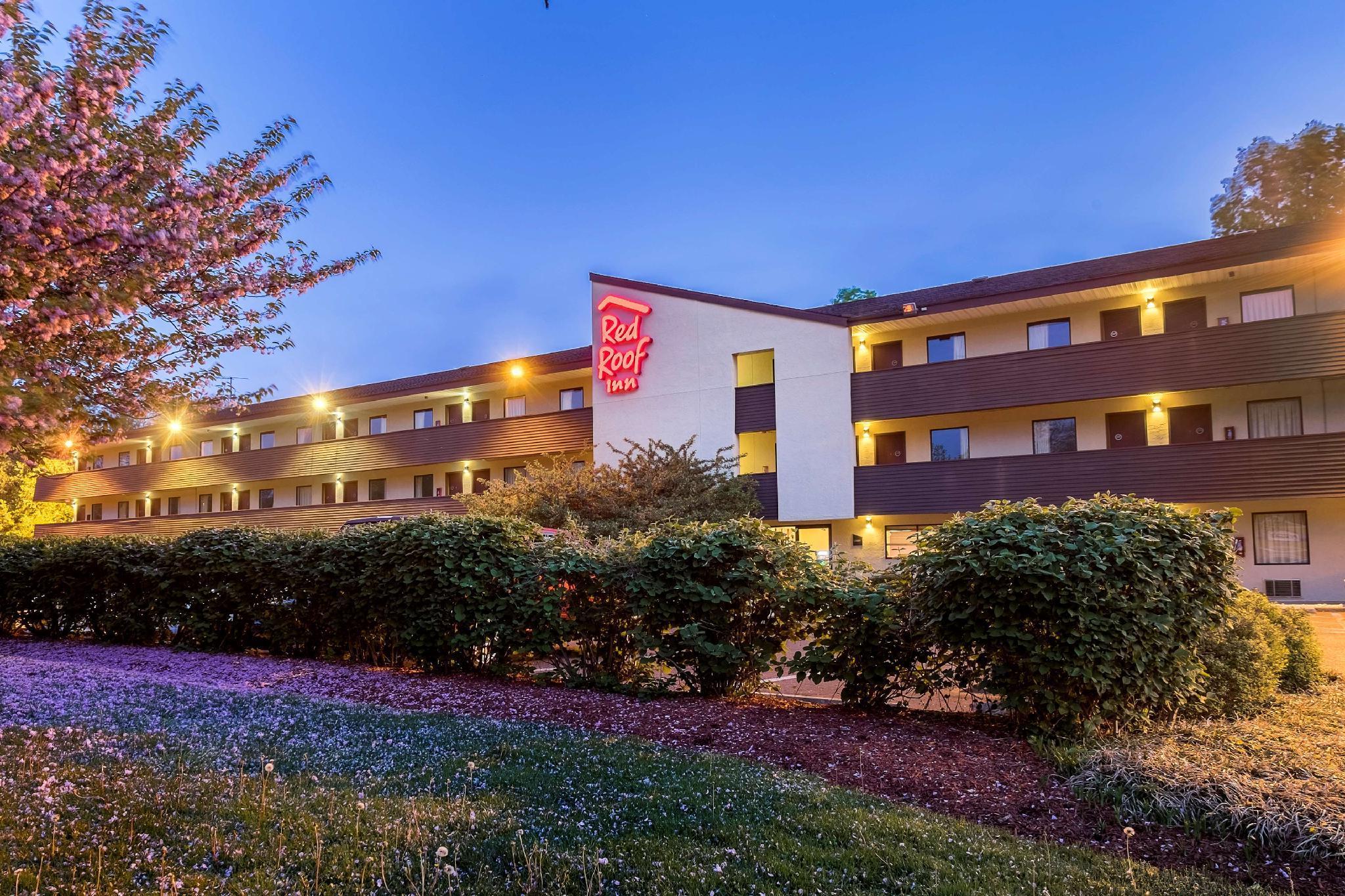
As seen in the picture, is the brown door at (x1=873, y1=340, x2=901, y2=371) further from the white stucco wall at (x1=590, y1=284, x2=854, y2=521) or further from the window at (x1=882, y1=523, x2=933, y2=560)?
the window at (x1=882, y1=523, x2=933, y2=560)

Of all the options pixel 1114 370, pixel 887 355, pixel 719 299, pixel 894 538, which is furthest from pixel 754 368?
pixel 1114 370

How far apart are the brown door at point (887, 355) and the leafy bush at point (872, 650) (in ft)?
62.4

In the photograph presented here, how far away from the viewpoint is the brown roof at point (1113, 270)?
19734mm

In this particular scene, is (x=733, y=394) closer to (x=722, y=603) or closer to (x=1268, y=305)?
(x=1268, y=305)

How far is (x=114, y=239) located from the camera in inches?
192

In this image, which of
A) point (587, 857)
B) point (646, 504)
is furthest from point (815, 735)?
point (646, 504)

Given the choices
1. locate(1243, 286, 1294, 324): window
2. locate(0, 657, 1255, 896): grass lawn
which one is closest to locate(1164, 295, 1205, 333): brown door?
locate(1243, 286, 1294, 324): window

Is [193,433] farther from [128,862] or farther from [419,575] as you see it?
[128,862]

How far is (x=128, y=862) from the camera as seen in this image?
10.6 ft

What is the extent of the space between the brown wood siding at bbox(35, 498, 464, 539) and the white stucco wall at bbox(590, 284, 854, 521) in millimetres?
8066

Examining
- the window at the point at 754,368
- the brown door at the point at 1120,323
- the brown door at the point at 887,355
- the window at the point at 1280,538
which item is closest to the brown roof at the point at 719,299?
the window at the point at 754,368

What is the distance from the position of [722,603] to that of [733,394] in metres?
18.9

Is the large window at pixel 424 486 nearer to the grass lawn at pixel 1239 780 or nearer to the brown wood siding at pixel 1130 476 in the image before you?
the brown wood siding at pixel 1130 476

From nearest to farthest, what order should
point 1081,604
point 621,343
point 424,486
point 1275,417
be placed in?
point 1081,604 < point 1275,417 < point 621,343 < point 424,486
